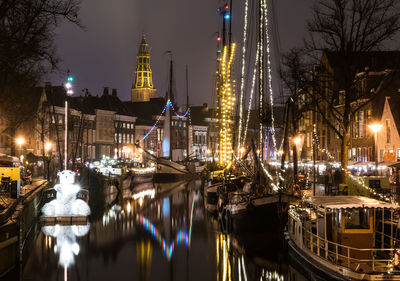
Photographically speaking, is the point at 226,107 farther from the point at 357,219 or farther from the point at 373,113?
the point at 357,219

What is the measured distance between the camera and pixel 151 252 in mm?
26484

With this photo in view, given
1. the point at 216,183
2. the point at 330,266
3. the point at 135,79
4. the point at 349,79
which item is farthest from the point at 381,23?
the point at 135,79

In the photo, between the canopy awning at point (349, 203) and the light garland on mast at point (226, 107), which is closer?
the canopy awning at point (349, 203)

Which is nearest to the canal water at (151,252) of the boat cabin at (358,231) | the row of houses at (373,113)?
the boat cabin at (358,231)

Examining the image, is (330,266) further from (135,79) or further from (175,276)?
(135,79)

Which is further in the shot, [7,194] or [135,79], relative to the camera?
[135,79]

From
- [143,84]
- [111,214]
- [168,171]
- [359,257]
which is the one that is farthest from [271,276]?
[143,84]

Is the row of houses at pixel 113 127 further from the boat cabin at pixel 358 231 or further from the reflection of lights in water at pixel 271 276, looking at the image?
the boat cabin at pixel 358 231

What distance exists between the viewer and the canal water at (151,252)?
70.7 ft

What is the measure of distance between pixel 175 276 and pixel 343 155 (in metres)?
16.6

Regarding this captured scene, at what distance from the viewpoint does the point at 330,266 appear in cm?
1711

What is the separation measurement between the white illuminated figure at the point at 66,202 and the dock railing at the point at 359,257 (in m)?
17.0

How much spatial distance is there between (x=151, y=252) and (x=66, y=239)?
4.82 meters

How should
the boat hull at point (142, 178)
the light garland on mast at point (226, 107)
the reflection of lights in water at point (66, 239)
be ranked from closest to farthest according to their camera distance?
the reflection of lights in water at point (66, 239) → the light garland on mast at point (226, 107) → the boat hull at point (142, 178)
